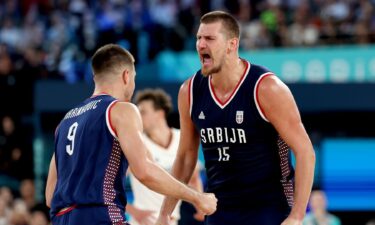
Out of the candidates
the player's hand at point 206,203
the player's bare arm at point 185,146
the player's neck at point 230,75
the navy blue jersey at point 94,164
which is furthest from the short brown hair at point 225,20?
the player's hand at point 206,203

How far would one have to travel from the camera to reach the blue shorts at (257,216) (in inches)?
268

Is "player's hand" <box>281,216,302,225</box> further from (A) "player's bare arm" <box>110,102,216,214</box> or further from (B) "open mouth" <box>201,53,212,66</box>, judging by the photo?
(B) "open mouth" <box>201,53,212,66</box>

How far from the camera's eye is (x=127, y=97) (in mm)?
6559

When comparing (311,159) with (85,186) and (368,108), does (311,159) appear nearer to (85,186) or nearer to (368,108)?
(85,186)

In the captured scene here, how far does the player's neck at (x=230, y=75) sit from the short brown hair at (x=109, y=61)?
81 centimetres

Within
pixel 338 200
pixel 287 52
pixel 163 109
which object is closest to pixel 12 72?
pixel 287 52

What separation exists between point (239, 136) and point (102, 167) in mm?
1172

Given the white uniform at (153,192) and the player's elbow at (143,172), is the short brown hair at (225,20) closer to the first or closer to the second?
the player's elbow at (143,172)

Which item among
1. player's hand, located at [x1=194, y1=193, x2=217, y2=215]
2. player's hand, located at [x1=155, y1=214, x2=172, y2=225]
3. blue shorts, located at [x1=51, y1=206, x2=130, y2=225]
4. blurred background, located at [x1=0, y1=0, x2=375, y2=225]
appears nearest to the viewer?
blue shorts, located at [x1=51, y1=206, x2=130, y2=225]

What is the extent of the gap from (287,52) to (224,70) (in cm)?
1052

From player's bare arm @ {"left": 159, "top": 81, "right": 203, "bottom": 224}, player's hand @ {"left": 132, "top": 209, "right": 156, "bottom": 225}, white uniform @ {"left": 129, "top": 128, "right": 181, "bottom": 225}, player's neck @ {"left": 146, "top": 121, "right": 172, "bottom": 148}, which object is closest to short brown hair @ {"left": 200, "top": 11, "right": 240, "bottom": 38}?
player's bare arm @ {"left": 159, "top": 81, "right": 203, "bottom": 224}

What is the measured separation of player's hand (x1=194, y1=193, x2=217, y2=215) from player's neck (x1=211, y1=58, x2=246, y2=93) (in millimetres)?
960

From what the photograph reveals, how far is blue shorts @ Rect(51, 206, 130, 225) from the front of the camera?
6160mm

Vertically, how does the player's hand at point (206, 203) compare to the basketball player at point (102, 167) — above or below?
below
